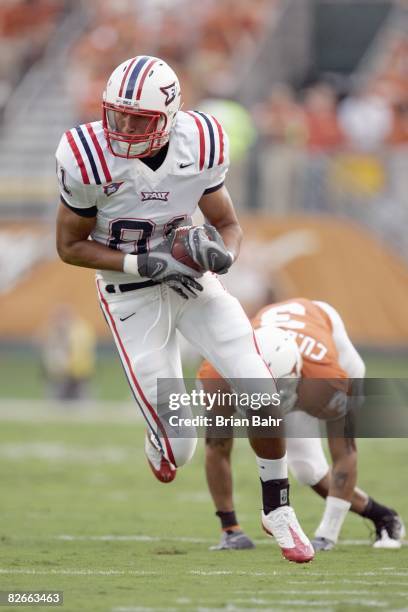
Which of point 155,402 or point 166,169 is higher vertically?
point 166,169

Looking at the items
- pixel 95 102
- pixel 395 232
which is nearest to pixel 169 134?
pixel 395 232

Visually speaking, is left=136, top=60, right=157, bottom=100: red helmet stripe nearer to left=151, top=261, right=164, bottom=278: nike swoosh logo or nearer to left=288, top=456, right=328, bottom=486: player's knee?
left=151, top=261, right=164, bottom=278: nike swoosh logo

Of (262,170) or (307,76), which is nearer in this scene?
(262,170)

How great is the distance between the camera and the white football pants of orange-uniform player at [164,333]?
5.86 meters

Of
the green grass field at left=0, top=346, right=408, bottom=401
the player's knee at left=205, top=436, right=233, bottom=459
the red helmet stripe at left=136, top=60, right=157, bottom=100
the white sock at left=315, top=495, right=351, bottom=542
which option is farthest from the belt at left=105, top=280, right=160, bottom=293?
the green grass field at left=0, top=346, right=408, bottom=401

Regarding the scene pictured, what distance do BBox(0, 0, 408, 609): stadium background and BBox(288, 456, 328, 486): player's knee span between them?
669 cm

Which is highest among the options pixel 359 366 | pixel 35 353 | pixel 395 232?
pixel 359 366

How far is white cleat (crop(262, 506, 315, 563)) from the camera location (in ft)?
18.4

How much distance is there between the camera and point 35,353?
54.6 feet

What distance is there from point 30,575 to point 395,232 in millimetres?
11035

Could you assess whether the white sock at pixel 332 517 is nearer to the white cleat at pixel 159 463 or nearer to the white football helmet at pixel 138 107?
the white cleat at pixel 159 463

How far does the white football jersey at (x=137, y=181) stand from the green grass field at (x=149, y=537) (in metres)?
1.35

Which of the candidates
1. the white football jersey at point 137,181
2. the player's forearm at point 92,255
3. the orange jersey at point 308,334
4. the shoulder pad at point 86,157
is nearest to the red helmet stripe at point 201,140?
the white football jersey at point 137,181

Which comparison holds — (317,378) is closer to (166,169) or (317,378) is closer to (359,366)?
(359,366)
